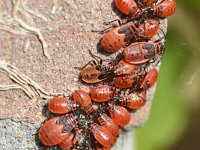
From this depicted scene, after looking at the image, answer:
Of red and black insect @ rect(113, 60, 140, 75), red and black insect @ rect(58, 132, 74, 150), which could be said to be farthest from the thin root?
red and black insect @ rect(113, 60, 140, 75)

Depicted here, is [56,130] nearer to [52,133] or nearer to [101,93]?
[52,133]

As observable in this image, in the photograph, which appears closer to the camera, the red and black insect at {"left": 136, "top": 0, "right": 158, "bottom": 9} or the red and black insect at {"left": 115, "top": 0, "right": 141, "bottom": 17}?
the red and black insect at {"left": 115, "top": 0, "right": 141, "bottom": 17}

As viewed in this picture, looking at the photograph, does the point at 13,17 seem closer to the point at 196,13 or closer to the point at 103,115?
the point at 103,115

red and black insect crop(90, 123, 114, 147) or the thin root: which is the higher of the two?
the thin root

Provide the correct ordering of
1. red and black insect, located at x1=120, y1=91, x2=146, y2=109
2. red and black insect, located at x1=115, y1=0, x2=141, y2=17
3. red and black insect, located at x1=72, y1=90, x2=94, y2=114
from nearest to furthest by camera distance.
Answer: red and black insect, located at x1=115, y1=0, x2=141, y2=17
red and black insect, located at x1=72, y1=90, x2=94, y2=114
red and black insect, located at x1=120, y1=91, x2=146, y2=109

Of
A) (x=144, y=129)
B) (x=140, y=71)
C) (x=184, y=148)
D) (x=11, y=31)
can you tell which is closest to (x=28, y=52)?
(x=11, y=31)

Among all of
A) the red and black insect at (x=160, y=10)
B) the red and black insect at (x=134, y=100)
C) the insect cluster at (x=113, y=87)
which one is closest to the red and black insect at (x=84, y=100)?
the insect cluster at (x=113, y=87)

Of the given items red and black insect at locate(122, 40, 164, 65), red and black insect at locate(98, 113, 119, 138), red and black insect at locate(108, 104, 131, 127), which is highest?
red and black insect at locate(122, 40, 164, 65)

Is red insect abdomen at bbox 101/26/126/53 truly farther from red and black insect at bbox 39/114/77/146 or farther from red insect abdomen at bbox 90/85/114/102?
red and black insect at bbox 39/114/77/146
